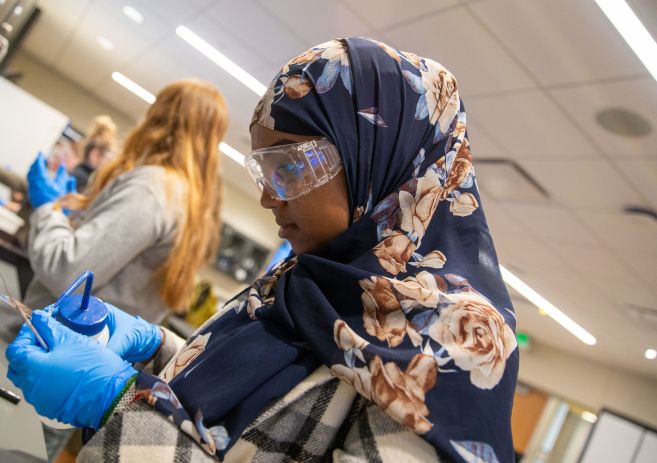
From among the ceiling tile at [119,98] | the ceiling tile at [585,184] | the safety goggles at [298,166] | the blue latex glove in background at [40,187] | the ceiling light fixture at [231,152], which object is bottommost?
the blue latex glove in background at [40,187]

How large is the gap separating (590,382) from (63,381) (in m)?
10.1

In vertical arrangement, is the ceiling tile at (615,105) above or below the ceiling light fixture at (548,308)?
Answer: above

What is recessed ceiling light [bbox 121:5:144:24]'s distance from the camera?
4926mm

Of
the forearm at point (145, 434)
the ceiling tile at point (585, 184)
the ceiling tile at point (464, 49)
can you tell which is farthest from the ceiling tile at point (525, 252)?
the forearm at point (145, 434)

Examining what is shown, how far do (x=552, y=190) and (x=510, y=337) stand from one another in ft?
12.9

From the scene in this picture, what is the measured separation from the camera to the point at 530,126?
353cm

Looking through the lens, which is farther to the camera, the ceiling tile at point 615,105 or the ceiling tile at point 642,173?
the ceiling tile at point 642,173

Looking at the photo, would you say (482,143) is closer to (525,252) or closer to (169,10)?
(525,252)

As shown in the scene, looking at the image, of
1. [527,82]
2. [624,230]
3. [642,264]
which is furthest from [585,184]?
[642,264]

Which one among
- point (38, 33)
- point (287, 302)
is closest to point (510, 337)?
point (287, 302)

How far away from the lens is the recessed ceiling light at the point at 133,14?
4.93 m

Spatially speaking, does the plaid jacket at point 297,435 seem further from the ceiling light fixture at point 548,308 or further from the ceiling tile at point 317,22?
the ceiling light fixture at point 548,308

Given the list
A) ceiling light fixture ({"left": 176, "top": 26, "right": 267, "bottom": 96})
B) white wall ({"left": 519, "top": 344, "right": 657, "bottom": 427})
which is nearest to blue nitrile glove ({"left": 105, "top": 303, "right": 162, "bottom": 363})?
ceiling light fixture ({"left": 176, "top": 26, "right": 267, "bottom": 96})

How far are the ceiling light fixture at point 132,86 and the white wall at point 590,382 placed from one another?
8.92m
